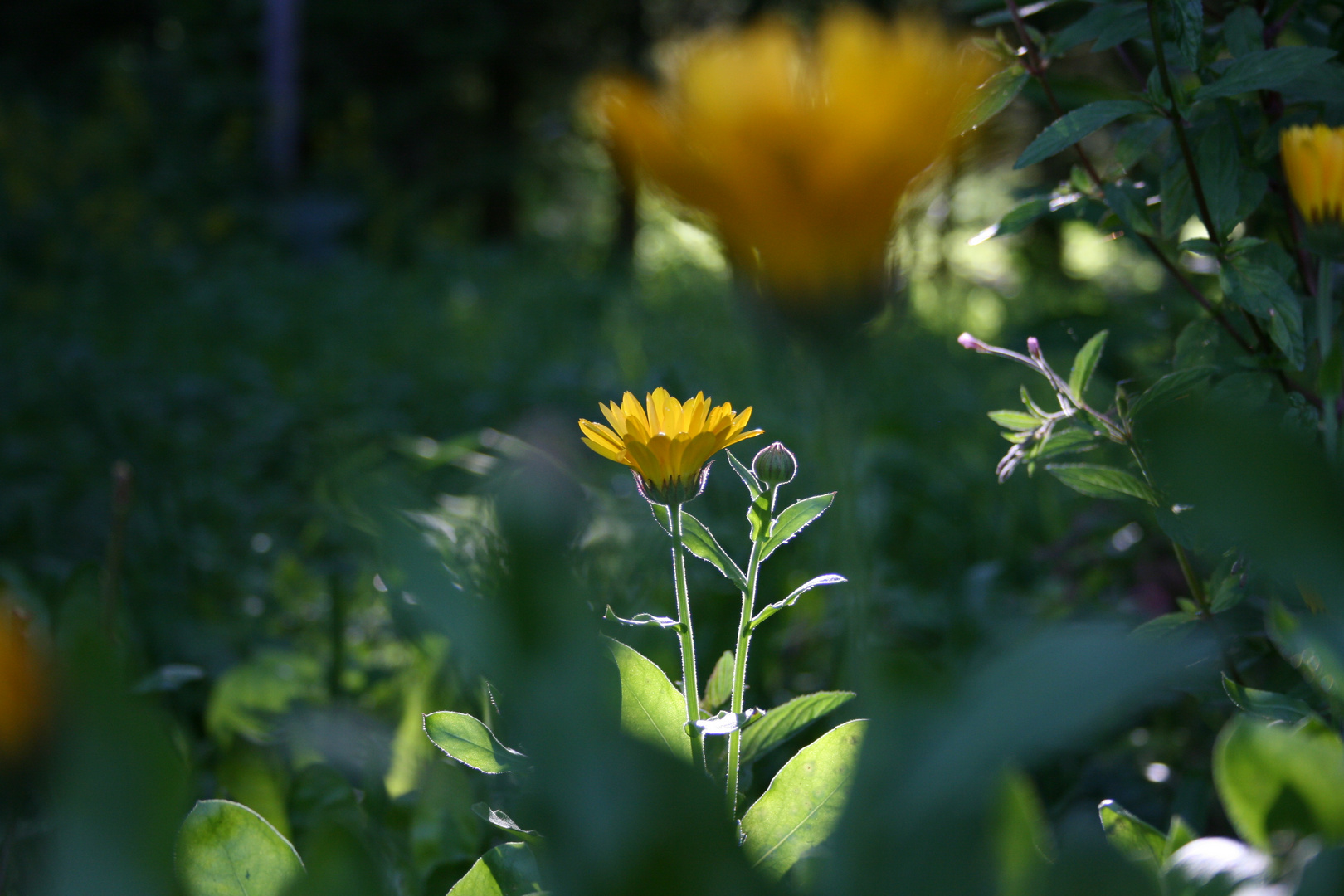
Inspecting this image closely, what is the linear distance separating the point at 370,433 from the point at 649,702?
75.1 inches

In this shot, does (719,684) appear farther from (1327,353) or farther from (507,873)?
(1327,353)

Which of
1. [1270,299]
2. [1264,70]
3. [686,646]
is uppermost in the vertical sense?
[1264,70]

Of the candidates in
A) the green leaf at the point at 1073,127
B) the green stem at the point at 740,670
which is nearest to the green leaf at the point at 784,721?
the green stem at the point at 740,670

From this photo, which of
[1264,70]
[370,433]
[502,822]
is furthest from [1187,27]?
[370,433]

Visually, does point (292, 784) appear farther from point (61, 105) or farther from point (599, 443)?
point (61, 105)

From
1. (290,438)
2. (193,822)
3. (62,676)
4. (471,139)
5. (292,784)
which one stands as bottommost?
(471,139)

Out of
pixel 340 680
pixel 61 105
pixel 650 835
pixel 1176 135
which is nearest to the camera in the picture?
pixel 650 835

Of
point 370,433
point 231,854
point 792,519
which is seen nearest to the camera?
point 231,854

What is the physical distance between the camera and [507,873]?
0.49 meters

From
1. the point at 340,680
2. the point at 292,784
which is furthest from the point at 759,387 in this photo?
the point at 292,784

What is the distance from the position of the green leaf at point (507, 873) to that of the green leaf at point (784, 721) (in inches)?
4.5

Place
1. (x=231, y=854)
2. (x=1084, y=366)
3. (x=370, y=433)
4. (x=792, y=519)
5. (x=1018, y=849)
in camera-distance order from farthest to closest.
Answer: (x=370, y=433) < (x=1084, y=366) < (x=792, y=519) < (x=231, y=854) < (x=1018, y=849)

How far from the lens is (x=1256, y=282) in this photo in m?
0.62

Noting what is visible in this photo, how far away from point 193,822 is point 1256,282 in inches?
24.6
